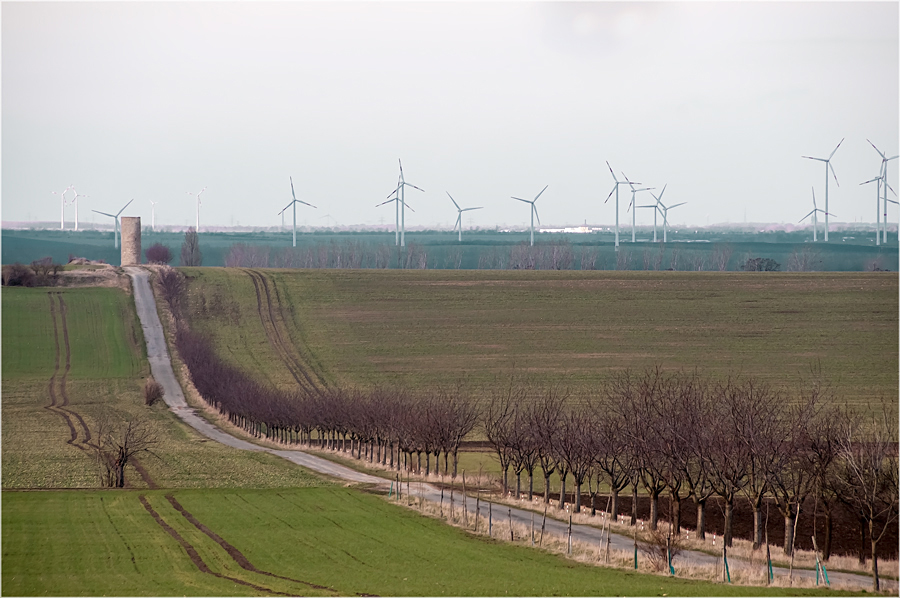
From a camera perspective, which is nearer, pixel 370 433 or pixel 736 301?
pixel 370 433

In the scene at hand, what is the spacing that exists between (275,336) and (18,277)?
4536 cm

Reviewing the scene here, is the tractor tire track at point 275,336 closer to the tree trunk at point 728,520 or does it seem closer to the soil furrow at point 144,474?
the soil furrow at point 144,474

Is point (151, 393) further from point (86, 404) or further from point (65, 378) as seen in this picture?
point (65, 378)

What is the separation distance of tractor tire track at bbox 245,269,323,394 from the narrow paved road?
→ 11.1 m

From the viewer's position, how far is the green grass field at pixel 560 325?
94.0 meters

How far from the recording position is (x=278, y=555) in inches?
1305

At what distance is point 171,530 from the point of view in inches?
1464

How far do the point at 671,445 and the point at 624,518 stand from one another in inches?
242

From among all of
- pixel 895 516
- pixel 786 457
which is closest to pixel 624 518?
pixel 786 457

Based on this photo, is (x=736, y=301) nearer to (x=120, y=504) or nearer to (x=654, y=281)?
(x=654, y=281)

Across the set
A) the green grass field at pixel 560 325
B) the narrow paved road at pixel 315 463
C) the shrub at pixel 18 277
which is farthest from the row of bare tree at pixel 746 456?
the shrub at pixel 18 277

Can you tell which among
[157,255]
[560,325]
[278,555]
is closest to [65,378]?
[560,325]

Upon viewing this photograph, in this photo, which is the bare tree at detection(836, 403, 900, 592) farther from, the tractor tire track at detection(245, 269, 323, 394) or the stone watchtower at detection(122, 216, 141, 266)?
the stone watchtower at detection(122, 216, 141, 266)

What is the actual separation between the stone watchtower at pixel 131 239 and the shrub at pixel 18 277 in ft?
69.9
